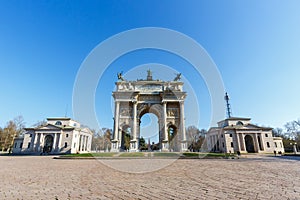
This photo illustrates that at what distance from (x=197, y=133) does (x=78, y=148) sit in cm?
3933

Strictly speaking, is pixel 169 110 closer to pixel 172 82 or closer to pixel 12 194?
pixel 172 82

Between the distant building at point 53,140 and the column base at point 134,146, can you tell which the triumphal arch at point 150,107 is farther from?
the distant building at point 53,140

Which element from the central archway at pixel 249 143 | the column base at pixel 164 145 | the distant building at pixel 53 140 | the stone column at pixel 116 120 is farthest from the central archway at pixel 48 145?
the central archway at pixel 249 143

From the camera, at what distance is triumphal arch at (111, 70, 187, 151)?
36188 millimetres

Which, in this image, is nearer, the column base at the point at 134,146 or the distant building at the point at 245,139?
the column base at the point at 134,146

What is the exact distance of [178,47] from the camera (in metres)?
8.91

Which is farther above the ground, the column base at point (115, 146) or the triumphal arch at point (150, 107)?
the triumphal arch at point (150, 107)

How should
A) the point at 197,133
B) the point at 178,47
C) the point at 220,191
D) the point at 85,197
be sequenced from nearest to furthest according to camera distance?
the point at 85,197 < the point at 220,191 < the point at 178,47 < the point at 197,133

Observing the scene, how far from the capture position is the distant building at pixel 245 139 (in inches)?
1598

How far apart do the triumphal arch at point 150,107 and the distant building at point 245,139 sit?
13785 millimetres

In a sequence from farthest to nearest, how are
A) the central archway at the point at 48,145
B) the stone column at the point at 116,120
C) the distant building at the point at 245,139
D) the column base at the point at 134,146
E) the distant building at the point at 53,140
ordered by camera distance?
the central archway at the point at 48,145, the distant building at the point at 245,139, the distant building at the point at 53,140, the stone column at the point at 116,120, the column base at the point at 134,146

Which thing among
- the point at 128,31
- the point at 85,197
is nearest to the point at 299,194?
the point at 85,197

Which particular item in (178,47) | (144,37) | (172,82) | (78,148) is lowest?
(78,148)

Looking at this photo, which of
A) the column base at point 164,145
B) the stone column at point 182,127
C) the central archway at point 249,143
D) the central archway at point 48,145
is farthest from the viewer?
the central archway at point 249,143
